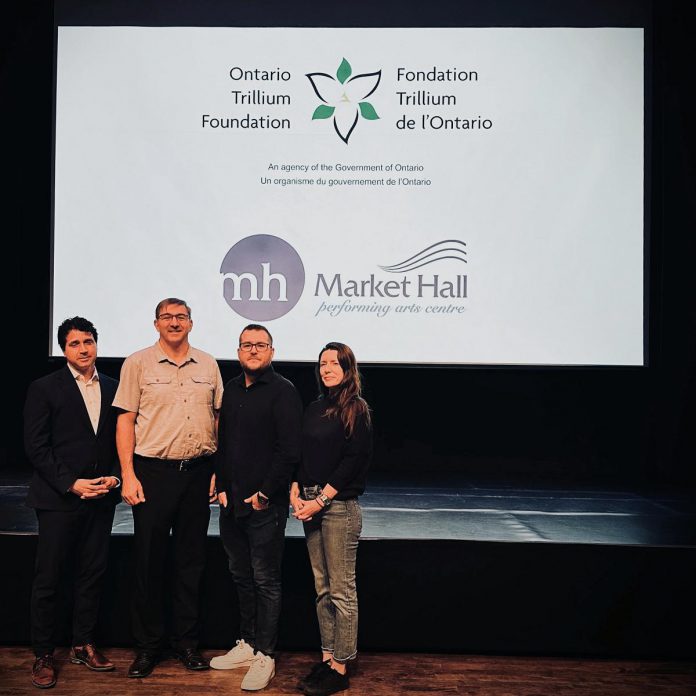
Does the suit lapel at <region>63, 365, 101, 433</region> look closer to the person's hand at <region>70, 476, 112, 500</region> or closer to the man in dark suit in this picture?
the man in dark suit

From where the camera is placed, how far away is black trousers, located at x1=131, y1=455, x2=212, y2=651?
8.29 ft

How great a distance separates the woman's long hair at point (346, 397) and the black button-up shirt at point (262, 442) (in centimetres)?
14

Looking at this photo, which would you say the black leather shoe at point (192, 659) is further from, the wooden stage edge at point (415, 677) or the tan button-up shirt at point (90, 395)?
the tan button-up shirt at point (90, 395)

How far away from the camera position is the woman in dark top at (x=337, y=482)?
2.40 m

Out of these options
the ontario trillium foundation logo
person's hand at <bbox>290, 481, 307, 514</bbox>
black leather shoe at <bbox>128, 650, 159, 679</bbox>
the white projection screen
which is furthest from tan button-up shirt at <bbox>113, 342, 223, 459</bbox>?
the ontario trillium foundation logo

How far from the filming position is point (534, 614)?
9.10ft

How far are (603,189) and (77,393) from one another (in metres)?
2.92

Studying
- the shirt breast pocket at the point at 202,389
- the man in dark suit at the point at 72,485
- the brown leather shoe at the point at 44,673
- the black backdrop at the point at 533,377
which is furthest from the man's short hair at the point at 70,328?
the black backdrop at the point at 533,377

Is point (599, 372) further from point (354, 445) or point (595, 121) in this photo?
point (354, 445)

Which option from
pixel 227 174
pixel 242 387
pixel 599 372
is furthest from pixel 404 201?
pixel 242 387

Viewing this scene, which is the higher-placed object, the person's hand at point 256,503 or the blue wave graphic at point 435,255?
the blue wave graphic at point 435,255

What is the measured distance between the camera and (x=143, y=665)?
255cm

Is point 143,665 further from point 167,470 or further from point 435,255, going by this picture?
point 435,255

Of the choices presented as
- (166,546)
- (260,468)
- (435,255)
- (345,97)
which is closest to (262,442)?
(260,468)
